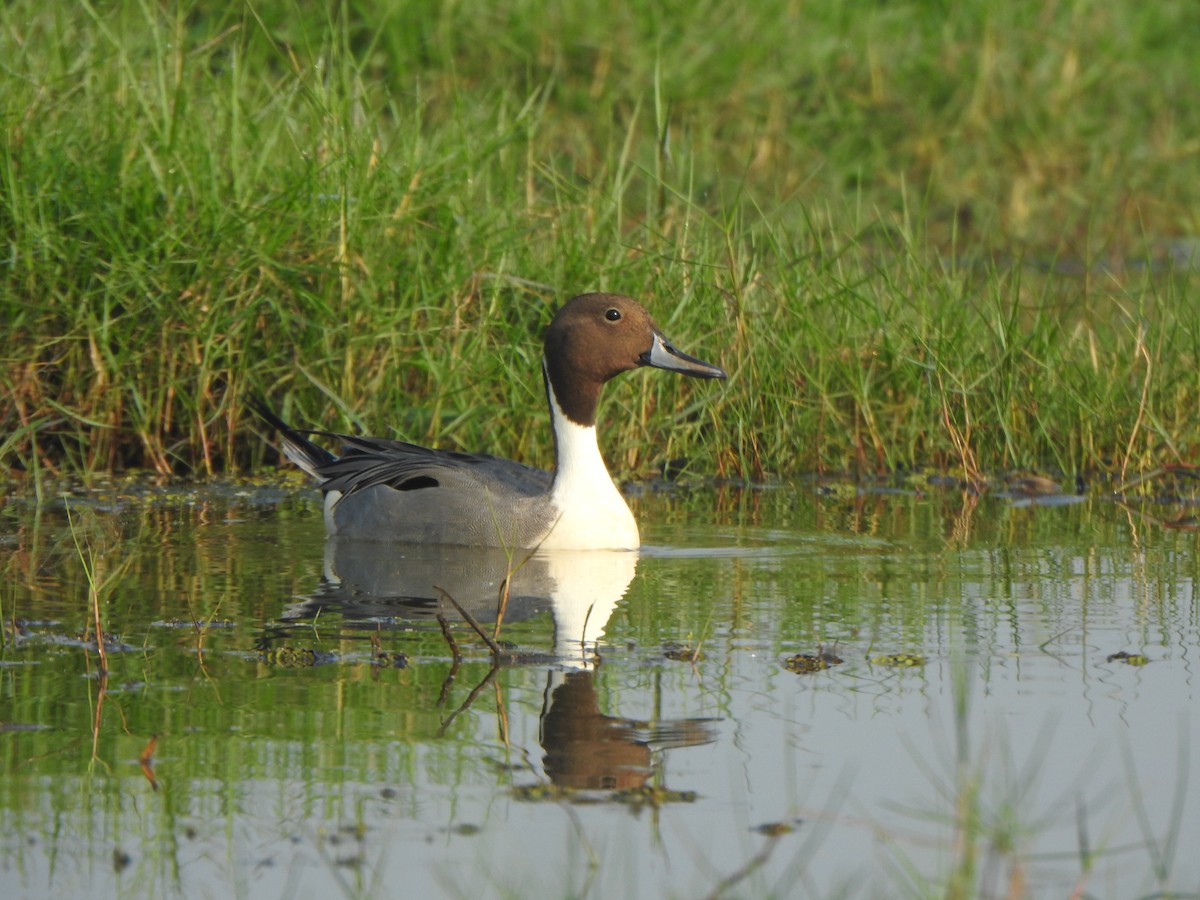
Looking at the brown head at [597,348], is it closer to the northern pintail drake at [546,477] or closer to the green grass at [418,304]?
the northern pintail drake at [546,477]

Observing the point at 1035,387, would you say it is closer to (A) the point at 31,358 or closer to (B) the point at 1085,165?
(A) the point at 31,358

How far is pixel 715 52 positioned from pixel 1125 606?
7.02 metres

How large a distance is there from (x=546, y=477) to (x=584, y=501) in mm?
350

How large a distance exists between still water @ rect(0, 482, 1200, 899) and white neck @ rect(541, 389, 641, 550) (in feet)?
0.25

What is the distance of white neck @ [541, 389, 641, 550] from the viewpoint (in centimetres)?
638

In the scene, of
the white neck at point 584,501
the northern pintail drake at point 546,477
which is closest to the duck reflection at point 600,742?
the white neck at point 584,501

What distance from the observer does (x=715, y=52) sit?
1175 cm

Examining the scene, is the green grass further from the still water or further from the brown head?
the still water

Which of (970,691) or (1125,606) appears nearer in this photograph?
(970,691)

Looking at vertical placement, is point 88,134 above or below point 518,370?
above

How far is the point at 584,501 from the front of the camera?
255 inches

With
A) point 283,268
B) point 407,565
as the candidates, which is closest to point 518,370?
point 283,268

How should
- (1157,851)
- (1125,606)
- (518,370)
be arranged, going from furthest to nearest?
(518,370) → (1125,606) → (1157,851)

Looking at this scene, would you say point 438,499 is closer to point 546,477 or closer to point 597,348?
point 546,477
